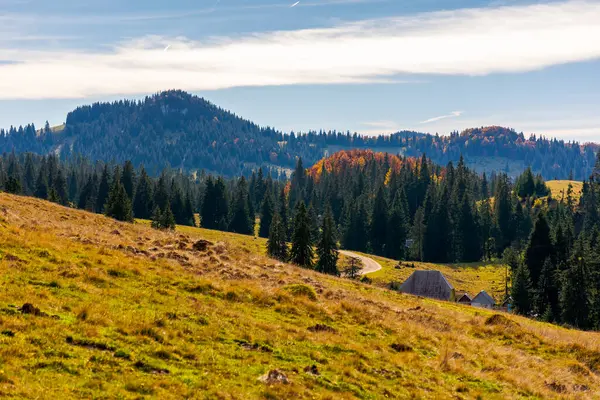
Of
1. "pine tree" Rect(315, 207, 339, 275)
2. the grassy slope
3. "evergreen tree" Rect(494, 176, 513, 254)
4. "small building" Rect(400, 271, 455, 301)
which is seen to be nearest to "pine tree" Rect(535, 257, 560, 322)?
"small building" Rect(400, 271, 455, 301)

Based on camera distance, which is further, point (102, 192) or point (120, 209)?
point (102, 192)

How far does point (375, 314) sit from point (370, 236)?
133398 mm

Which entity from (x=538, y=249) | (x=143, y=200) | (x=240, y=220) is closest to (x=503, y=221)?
(x=240, y=220)

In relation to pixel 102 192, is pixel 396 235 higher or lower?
lower

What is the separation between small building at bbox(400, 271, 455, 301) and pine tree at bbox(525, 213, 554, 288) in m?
13.2

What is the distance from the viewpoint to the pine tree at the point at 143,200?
148 m

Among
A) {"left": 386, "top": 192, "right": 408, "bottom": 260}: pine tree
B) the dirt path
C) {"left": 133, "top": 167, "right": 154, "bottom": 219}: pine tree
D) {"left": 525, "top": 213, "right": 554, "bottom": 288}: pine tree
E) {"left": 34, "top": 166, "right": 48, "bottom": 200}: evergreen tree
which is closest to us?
{"left": 525, "top": 213, "right": 554, "bottom": 288}: pine tree

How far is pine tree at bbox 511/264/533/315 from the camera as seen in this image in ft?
268

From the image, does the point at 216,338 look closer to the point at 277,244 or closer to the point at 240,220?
the point at 277,244

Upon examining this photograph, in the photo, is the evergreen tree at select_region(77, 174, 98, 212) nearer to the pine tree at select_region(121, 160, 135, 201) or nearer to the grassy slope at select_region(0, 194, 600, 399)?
the pine tree at select_region(121, 160, 135, 201)

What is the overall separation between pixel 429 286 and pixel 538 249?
18.3 m

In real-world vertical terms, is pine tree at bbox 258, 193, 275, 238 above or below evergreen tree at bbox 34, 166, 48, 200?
below

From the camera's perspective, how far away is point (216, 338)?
749 inches

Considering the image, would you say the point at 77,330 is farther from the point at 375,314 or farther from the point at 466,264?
the point at 466,264
